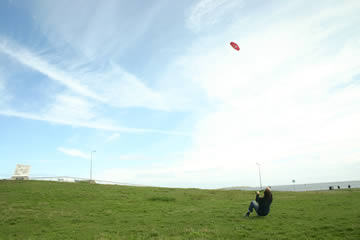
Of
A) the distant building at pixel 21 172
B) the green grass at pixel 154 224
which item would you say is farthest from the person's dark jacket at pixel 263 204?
the distant building at pixel 21 172

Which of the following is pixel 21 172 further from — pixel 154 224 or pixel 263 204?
pixel 263 204

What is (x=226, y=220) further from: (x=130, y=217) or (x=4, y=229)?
(x=4, y=229)

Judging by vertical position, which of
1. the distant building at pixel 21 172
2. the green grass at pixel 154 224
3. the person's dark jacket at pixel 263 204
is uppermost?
the distant building at pixel 21 172

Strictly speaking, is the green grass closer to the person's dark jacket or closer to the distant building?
the person's dark jacket

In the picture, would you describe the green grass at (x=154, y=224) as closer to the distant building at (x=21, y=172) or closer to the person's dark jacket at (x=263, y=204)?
the person's dark jacket at (x=263, y=204)

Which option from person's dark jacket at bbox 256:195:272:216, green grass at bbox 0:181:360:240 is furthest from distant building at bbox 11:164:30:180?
person's dark jacket at bbox 256:195:272:216

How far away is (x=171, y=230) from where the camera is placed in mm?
18422

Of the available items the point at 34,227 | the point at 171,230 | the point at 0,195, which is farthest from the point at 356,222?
the point at 0,195

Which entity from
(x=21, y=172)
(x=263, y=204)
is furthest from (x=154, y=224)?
(x=21, y=172)

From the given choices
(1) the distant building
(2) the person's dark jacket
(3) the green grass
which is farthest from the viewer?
(1) the distant building

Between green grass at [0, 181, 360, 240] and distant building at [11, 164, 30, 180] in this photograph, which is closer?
green grass at [0, 181, 360, 240]

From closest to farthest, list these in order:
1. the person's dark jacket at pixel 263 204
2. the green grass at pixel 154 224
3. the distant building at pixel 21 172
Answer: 1. the green grass at pixel 154 224
2. the person's dark jacket at pixel 263 204
3. the distant building at pixel 21 172

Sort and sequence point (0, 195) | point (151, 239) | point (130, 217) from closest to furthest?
point (151, 239) → point (130, 217) → point (0, 195)

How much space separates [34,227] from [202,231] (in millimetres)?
15689
